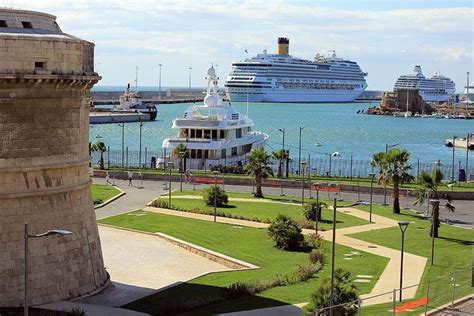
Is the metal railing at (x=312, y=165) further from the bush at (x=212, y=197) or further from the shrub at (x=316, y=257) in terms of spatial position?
the shrub at (x=316, y=257)

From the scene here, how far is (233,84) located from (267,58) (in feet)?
30.6

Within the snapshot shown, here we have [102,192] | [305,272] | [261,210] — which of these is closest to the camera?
[305,272]

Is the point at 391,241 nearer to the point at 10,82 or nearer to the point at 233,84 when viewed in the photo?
the point at 10,82

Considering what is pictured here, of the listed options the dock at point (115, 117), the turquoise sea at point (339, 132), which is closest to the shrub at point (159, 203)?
the turquoise sea at point (339, 132)

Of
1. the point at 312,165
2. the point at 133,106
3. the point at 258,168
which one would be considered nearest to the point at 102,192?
the point at 258,168

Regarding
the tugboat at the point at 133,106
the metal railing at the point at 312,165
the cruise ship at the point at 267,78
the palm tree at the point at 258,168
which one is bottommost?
the metal railing at the point at 312,165

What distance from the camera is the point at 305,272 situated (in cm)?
2900

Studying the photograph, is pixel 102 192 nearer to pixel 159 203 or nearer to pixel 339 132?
pixel 159 203

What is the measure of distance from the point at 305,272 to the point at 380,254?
16.8ft

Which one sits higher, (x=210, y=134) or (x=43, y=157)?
(x=43, y=157)

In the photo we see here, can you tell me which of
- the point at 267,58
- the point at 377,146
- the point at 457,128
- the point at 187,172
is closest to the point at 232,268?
the point at 187,172

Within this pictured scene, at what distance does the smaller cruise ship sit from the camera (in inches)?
2628

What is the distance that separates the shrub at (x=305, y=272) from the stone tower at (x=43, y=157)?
6778 mm

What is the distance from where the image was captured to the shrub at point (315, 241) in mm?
34281
